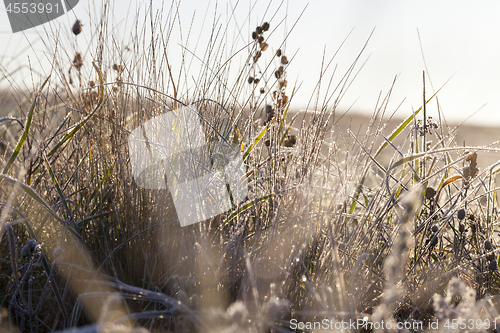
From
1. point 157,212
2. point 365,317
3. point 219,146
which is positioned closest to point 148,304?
point 157,212

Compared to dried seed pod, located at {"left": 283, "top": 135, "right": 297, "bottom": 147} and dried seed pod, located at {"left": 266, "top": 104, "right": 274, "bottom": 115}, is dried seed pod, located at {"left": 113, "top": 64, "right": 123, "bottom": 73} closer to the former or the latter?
dried seed pod, located at {"left": 266, "top": 104, "right": 274, "bottom": 115}

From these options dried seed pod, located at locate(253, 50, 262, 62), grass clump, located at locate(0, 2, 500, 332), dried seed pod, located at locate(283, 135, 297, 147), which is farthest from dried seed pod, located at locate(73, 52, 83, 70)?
dried seed pod, located at locate(283, 135, 297, 147)

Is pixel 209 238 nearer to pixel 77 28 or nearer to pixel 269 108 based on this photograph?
pixel 269 108

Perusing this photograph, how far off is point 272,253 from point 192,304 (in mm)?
331

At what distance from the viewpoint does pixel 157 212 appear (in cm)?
123

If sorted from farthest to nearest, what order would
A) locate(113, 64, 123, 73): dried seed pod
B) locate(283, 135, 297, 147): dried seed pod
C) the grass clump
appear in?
locate(283, 135, 297, 147): dried seed pod < locate(113, 64, 123, 73): dried seed pod < the grass clump

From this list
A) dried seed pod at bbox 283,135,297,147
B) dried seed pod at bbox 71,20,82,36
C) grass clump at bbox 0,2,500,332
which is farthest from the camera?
dried seed pod at bbox 283,135,297,147

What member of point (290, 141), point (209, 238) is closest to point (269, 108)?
point (290, 141)

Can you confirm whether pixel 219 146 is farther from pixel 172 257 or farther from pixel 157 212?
pixel 172 257

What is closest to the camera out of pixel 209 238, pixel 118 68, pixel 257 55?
pixel 209 238

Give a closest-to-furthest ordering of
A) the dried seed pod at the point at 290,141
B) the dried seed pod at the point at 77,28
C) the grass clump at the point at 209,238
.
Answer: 1. the grass clump at the point at 209,238
2. the dried seed pod at the point at 77,28
3. the dried seed pod at the point at 290,141

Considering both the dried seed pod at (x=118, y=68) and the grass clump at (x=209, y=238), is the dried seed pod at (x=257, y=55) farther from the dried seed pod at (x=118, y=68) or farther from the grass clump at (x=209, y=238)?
the dried seed pod at (x=118, y=68)

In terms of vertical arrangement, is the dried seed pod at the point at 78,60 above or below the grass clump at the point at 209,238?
above

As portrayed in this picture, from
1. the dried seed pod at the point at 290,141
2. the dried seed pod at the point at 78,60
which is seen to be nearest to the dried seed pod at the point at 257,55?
the dried seed pod at the point at 290,141
